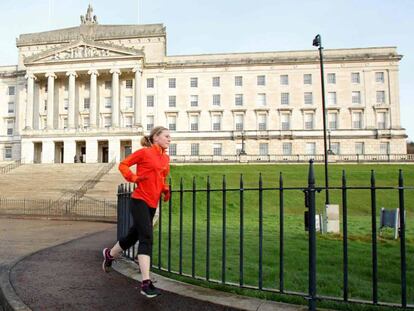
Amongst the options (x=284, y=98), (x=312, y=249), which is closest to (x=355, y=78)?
(x=284, y=98)

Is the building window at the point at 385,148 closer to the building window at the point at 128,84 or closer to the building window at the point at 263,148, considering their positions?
Result: the building window at the point at 263,148

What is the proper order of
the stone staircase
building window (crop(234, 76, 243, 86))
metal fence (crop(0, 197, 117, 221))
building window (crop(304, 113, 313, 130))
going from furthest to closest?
1. building window (crop(234, 76, 243, 86))
2. building window (crop(304, 113, 313, 130))
3. the stone staircase
4. metal fence (crop(0, 197, 117, 221))

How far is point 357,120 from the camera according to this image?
193ft

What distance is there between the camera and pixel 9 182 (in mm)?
34562

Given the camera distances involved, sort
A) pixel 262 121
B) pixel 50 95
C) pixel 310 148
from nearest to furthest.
Answer: 1. pixel 50 95
2. pixel 310 148
3. pixel 262 121

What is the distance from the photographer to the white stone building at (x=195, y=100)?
56.9 meters

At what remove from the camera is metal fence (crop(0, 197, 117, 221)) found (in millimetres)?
22106

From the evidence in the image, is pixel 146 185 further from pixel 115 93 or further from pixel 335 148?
pixel 335 148

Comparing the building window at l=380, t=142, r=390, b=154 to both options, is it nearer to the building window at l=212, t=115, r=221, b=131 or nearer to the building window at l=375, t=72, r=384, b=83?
the building window at l=375, t=72, r=384, b=83

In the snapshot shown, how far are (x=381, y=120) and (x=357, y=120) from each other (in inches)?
138

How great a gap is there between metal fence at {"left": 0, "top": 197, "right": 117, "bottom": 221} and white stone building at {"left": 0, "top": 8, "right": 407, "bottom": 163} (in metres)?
29.9

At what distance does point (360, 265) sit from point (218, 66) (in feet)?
182

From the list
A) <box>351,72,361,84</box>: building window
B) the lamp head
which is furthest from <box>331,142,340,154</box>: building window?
the lamp head

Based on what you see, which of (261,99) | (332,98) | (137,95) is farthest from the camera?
(261,99)
